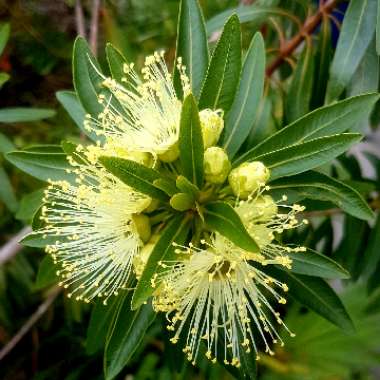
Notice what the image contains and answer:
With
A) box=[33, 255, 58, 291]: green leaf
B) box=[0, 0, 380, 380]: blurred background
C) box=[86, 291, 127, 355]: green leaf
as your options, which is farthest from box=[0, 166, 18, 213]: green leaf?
box=[86, 291, 127, 355]: green leaf

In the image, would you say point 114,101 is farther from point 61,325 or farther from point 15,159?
point 61,325

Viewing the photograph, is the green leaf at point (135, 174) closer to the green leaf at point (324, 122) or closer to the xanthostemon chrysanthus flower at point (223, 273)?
the xanthostemon chrysanthus flower at point (223, 273)

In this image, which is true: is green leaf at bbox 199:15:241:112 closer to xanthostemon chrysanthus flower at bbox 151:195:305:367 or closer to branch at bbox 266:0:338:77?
xanthostemon chrysanthus flower at bbox 151:195:305:367

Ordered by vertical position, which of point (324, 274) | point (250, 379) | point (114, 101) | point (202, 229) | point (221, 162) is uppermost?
point (114, 101)

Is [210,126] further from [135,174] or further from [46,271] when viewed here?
[46,271]

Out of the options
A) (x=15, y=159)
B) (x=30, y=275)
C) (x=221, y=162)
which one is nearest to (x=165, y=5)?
(x=30, y=275)

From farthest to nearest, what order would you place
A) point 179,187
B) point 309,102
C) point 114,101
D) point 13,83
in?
1. point 13,83
2. point 309,102
3. point 114,101
4. point 179,187
